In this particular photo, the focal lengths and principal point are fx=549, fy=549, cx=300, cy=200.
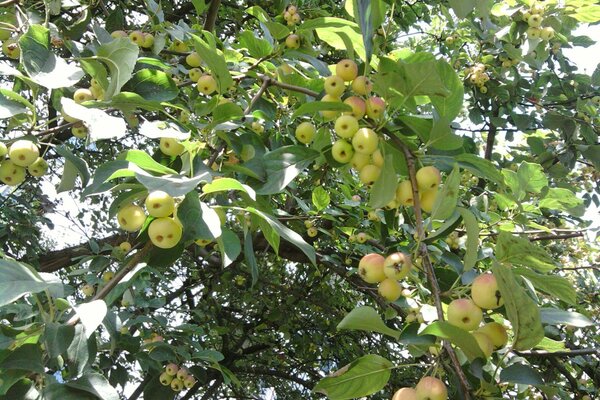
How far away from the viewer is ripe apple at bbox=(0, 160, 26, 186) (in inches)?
46.9

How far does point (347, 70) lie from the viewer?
3.99 feet

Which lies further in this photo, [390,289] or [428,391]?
[390,289]

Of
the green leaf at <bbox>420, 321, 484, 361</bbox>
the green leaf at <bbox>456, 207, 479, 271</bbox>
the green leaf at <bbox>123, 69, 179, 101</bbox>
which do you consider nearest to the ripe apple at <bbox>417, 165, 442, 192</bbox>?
the green leaf at <bbox>456, 207, 479, 271</bbox>

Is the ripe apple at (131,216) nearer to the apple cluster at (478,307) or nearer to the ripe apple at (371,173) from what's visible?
the ripe apple at (371,173)

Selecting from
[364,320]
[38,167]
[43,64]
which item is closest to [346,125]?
[364,320]

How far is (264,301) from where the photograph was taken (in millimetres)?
4250

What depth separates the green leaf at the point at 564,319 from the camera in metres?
0.97

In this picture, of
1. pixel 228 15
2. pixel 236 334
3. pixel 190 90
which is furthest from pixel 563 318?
pixel 236 334

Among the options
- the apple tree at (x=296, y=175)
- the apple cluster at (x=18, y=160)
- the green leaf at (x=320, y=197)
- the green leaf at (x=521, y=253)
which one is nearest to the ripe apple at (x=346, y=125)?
the apple tree at (x=296, y=175)

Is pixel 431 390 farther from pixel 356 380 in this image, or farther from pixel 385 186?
pixel 385 186

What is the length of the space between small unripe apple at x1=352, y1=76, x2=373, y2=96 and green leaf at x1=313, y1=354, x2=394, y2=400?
22.2 inches

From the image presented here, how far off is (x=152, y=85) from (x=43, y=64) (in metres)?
0.27

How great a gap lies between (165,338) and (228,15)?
6.87 ft

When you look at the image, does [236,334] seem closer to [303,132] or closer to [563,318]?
[303,132]
